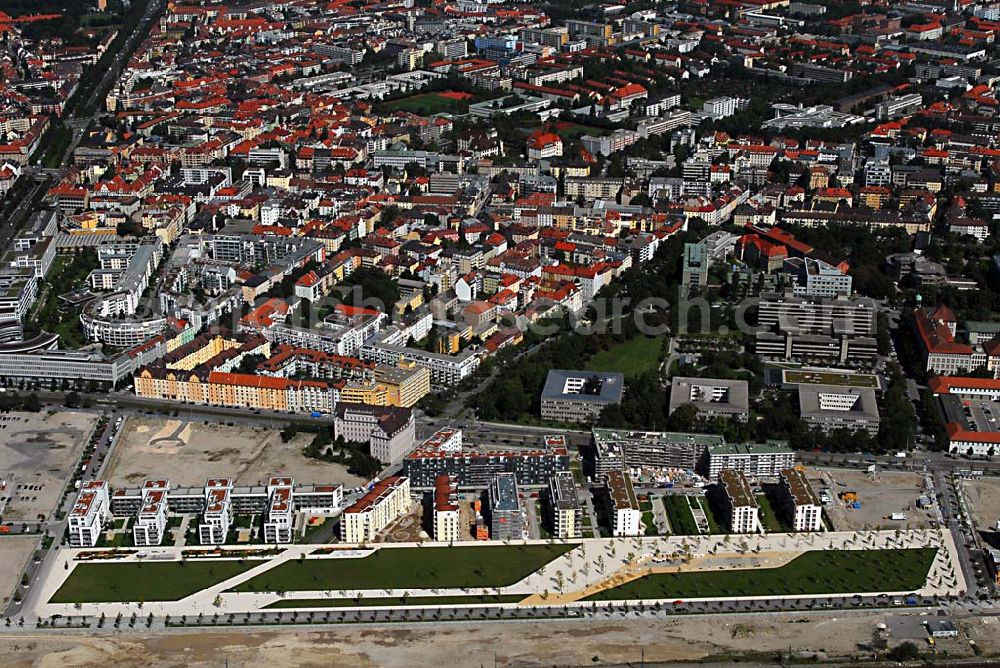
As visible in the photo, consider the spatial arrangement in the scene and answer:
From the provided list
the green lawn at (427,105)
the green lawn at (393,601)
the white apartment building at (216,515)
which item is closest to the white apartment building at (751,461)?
the green lawn at (393,601)

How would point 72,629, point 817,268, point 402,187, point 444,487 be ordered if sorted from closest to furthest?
point 72,629 < point 444,487 < point 817,268 < point 402,187

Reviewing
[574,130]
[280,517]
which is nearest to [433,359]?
[280,517]

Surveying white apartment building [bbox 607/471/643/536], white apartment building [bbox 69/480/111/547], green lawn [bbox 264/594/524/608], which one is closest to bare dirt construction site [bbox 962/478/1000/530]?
white apartment building [bbox 607/471/643/536]

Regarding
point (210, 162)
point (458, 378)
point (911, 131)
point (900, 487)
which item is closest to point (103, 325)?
point (458, 378)

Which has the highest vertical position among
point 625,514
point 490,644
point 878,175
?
point 878,175

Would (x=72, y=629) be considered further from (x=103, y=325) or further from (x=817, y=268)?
(x=817, y=268)

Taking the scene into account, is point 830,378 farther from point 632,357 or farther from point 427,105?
point 427,105

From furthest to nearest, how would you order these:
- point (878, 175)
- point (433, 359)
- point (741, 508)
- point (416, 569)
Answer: point (878, 175) → point (433, 359) → point (741, 508) → point (416, 569)

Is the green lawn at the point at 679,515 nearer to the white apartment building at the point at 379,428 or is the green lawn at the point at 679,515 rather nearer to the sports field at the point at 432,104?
the white apartment building at the point at 379,428
